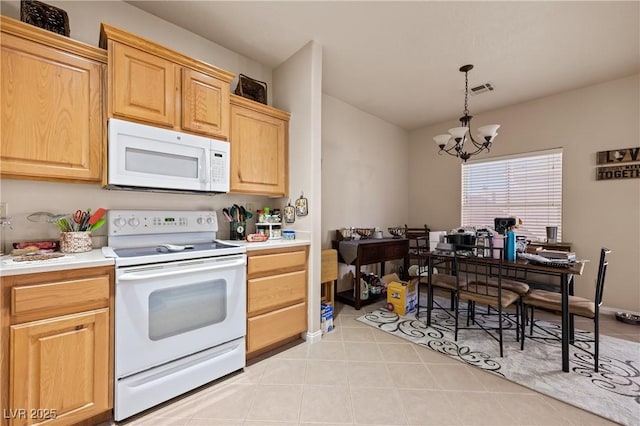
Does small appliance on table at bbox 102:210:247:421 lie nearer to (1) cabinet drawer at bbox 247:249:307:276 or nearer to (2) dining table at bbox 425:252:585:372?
(1) cabinet drawer at bbox 247:249:307:276

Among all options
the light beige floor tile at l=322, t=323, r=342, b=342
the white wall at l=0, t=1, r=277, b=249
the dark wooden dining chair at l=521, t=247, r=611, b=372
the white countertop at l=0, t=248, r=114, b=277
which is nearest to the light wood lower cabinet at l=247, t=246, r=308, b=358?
the light beige floor tile at l=322, t=323, r=342, b=342

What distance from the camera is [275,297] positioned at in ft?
7.11

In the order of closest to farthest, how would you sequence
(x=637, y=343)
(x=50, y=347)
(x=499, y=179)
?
1. (x=50, y=347)
2. (x=637, y=343)
3. (x=499, y=179)

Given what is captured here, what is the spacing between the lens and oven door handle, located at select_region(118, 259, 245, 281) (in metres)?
1.44

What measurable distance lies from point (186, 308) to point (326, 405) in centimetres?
109

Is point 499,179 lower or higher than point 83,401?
higher

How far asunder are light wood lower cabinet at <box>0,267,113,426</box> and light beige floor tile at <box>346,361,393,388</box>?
59.5 inches

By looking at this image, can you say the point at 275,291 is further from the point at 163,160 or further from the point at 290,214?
the point at 163,160

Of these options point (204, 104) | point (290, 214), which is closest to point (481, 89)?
point (290, 214)

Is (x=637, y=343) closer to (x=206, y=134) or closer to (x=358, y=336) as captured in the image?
(x=358, y=336)

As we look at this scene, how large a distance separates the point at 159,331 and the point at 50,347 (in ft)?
1.53

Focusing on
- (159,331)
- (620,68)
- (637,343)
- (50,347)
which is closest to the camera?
(50,347)

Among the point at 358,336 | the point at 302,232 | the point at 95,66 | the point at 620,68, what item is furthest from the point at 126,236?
the point at 620,68

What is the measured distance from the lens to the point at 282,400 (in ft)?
5.40
